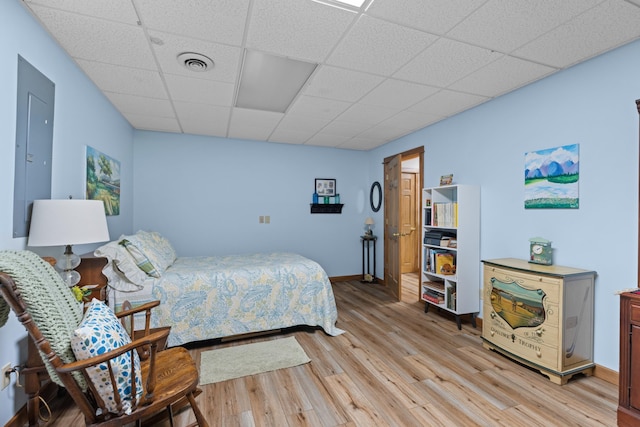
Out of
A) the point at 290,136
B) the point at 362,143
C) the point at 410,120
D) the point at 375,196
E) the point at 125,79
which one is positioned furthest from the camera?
the point at 375,196

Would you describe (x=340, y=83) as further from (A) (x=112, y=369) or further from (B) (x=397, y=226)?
(A) (x=112, y=369)

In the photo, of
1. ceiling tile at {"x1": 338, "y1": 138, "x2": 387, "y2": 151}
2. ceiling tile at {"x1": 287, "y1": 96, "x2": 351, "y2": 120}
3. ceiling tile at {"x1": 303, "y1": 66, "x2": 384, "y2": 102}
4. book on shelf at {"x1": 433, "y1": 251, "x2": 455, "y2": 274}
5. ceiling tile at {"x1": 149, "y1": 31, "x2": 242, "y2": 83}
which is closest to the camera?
ceiling tile at {"x1": 149, "y1": 31, "x2": 242, "y2": 83}

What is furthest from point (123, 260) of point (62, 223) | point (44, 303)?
point (44, 303)

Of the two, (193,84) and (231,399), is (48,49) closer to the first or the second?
(193,84)

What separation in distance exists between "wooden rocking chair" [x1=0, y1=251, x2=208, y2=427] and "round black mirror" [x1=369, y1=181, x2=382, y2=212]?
4.34 meters

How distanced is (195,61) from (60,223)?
5.01 feet

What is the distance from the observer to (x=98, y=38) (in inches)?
79.4

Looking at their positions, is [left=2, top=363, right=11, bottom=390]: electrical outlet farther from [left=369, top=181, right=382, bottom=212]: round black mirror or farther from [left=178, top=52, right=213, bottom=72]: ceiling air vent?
[left=369, top=181, right=382, bottom=212]: round black mirror

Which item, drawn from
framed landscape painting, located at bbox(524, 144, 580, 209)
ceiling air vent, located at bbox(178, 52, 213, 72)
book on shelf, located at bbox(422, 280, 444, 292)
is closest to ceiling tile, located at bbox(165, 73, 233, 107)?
ceiling air vent, located at bbox(178, 52, 213, 72)

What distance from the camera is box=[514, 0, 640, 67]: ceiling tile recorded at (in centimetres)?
175

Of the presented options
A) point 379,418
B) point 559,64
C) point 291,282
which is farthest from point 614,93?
point 291,282

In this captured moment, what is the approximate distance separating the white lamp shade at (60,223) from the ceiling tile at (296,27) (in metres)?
1.56

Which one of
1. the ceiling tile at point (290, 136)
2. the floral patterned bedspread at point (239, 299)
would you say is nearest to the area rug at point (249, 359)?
the floral patterned bedspread at point (239, 299)

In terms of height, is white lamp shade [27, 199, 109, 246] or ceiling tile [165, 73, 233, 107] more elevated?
ceiling tile [165, 73, 233, 107]
